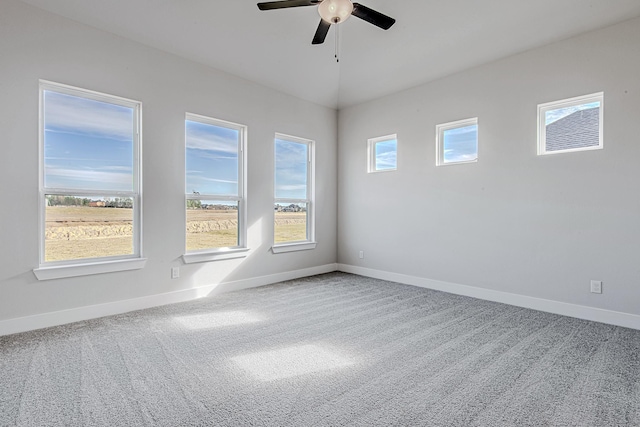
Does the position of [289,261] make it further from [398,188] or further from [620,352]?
[620,352]

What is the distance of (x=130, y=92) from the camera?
A: 3.53 m

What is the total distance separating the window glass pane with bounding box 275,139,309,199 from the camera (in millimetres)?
5156

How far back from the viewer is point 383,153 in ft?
17.7

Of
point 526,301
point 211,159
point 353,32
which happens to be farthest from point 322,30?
point 526,301

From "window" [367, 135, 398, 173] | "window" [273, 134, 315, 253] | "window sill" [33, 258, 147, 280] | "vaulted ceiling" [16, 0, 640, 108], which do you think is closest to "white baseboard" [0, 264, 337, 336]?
"window sill" [33, 258, 147, 280]

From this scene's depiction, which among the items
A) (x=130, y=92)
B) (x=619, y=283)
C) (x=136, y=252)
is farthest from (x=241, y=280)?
(x=619, y=283)

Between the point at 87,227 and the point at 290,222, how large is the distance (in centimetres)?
277

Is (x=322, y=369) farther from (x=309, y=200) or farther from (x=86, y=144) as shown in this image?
(x=309, y=200)

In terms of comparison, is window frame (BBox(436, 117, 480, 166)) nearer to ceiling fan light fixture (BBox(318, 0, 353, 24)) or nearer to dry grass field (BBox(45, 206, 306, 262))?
ceiling fan light fixture (BBox(318, 0, 353, 24))

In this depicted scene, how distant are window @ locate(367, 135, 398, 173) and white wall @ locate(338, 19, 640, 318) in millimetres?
107

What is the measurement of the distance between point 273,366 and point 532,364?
1.90m

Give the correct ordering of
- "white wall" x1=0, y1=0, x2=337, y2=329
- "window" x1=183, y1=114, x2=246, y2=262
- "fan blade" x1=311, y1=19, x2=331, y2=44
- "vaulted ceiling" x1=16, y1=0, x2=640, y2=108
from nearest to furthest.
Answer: "fan blade" x1=311, y1=19, x2=331, y2=44, "white wall" x1=0, y1=0, x2=337, y2=329, "vaulted ceiling" x1=16, y1=0, x2=640, y2=108, "window" x1=183, y1=114, x2=246, y2=262

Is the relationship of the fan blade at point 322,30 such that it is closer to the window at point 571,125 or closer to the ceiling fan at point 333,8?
the ceiling fan at point 333,8

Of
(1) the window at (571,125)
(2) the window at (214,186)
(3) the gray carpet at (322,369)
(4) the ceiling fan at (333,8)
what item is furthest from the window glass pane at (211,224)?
(1) the window at (571,125)
